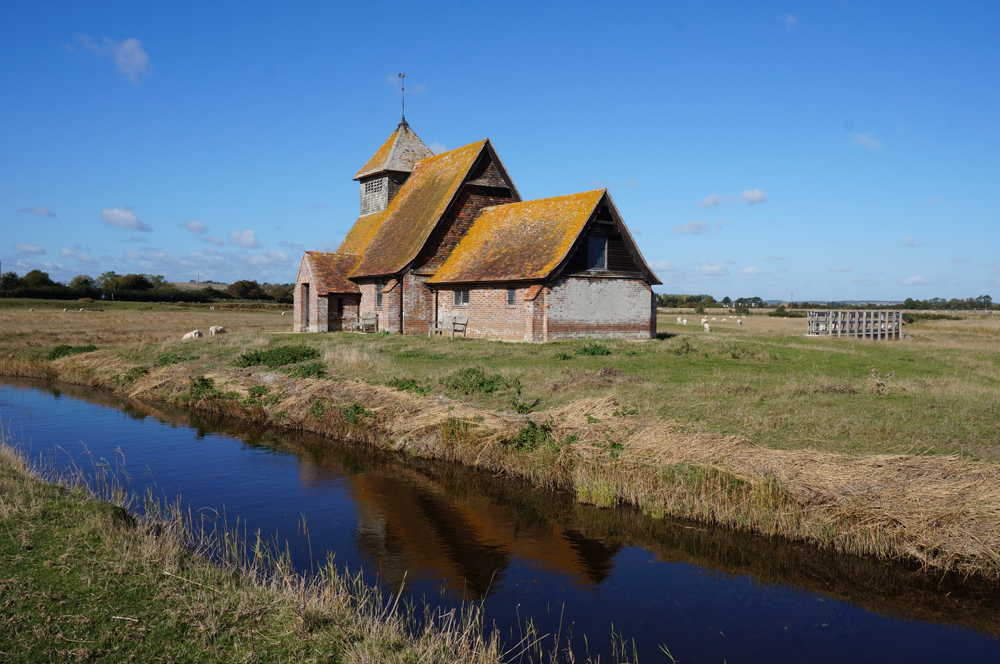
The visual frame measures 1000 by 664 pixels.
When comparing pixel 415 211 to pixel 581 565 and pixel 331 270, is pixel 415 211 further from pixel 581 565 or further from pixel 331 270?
pixel 581 565

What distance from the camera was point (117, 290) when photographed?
90375 mm

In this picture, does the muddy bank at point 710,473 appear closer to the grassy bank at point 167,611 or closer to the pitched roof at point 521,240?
the grassy bank at point 167,611

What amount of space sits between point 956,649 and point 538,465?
674 centimetres

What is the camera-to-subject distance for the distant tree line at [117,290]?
80.1 meters

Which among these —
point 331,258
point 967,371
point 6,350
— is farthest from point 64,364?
point 967,371

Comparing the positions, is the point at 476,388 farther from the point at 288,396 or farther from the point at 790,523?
the point at 790,523

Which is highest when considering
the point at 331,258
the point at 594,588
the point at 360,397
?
the point at 331,258

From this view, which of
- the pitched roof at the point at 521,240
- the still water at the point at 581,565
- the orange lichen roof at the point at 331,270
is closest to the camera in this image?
the still water at the point at 581,565

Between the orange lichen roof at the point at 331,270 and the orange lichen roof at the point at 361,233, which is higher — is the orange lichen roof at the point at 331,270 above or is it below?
below

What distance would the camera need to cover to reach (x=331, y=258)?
120ft

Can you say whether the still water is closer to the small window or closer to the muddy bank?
the muddy bank

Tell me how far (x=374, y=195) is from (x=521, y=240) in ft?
47.3

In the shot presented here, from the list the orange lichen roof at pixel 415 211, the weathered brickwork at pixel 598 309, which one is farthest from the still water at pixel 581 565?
the orange lichen roof at pixel 415 211

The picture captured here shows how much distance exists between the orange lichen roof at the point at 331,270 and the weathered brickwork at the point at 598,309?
1276cm
